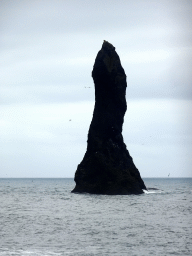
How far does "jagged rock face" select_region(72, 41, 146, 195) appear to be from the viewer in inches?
2502

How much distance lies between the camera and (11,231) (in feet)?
111

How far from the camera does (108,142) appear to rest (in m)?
65.5

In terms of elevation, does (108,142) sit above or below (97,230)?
above

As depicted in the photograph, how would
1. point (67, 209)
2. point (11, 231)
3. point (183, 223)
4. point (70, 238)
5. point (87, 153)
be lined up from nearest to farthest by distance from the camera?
point (70, 238) < point (11, 231) < point (183, 223) < point (67, 209) < point (87, 153)

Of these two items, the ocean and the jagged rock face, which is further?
the jagged rock face

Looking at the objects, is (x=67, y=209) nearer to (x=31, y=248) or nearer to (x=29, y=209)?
(x=29, y=209)

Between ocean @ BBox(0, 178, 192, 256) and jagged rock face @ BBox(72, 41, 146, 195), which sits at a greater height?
jagged rock face @ BBox(72, 41, 146, 195)

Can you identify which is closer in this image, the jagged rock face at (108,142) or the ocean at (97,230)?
the ocean at (97,230)

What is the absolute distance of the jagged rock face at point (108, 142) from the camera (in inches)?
2502

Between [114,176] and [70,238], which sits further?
[114,176]

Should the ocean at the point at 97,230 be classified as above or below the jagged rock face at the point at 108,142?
below

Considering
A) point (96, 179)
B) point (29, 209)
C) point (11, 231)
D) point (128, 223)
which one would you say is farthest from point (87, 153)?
point (11, 231)

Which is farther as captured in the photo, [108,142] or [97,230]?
[108,142]

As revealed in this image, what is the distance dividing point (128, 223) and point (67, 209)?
11673mm
